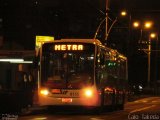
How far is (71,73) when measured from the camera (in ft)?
89.4

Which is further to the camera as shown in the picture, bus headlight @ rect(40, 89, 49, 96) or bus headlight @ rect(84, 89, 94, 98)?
bus headlight @ rect(40, 89, 49, 96)

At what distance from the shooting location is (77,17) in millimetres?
92250

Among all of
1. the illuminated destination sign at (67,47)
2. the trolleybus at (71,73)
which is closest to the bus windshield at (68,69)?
the trolleybus at (71,73)

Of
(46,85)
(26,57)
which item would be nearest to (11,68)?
(26,57)

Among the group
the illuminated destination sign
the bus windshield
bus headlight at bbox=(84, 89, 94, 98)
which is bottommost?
bus headlight at bbox=(84, 89, 94, 98)

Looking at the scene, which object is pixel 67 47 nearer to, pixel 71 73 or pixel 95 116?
pixel 71 73

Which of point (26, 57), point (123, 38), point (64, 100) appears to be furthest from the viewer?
point (123, 38)

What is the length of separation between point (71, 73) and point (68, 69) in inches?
9.7

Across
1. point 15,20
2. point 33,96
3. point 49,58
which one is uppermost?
point 15,20

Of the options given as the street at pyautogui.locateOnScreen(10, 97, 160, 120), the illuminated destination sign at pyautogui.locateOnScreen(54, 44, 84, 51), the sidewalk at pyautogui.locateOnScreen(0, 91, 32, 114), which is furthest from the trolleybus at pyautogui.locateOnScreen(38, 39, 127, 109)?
the sidewalk at pyautogui.locateOnScreen(0, 91, 32, 114)

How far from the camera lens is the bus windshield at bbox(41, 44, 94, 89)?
27.2 m

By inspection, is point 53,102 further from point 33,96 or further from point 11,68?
point 11,68

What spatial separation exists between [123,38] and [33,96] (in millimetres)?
56937

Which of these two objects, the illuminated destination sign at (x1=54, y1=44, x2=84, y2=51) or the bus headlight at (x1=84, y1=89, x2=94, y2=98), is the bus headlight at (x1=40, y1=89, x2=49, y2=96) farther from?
the illuminated destination sign at (x1=54, y1=44, x2=84, y2=51)
